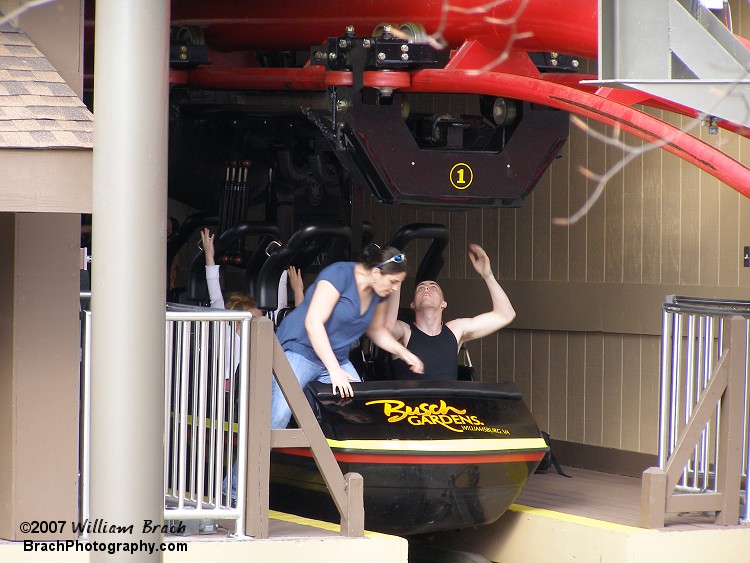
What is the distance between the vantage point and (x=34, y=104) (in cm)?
497

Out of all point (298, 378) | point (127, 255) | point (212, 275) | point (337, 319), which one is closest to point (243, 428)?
point (298, 378)

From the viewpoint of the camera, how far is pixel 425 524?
6.24m

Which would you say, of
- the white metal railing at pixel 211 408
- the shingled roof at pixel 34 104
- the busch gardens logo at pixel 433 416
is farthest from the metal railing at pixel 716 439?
the shingled roof at pixel 34 104

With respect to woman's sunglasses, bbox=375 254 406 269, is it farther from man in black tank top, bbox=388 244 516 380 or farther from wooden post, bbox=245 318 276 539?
wooden post, bbox=245 318 276 539

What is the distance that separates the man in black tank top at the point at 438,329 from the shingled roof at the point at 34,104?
238cm

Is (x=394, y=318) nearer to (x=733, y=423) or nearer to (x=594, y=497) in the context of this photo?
(x=594, y=497)

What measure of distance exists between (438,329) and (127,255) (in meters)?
3.03

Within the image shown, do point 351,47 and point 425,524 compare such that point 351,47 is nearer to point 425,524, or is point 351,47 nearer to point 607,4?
point 425,524

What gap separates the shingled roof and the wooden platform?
3.11 m

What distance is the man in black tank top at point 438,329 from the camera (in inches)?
271

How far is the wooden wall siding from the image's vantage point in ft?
25.8

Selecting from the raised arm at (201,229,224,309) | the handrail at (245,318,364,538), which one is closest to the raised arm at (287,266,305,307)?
the raised arm at (201,229,224,309)

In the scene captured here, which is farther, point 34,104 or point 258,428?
point 258,428

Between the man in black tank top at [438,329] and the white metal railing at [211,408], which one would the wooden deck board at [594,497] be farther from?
the white metal railing at [211,408]
